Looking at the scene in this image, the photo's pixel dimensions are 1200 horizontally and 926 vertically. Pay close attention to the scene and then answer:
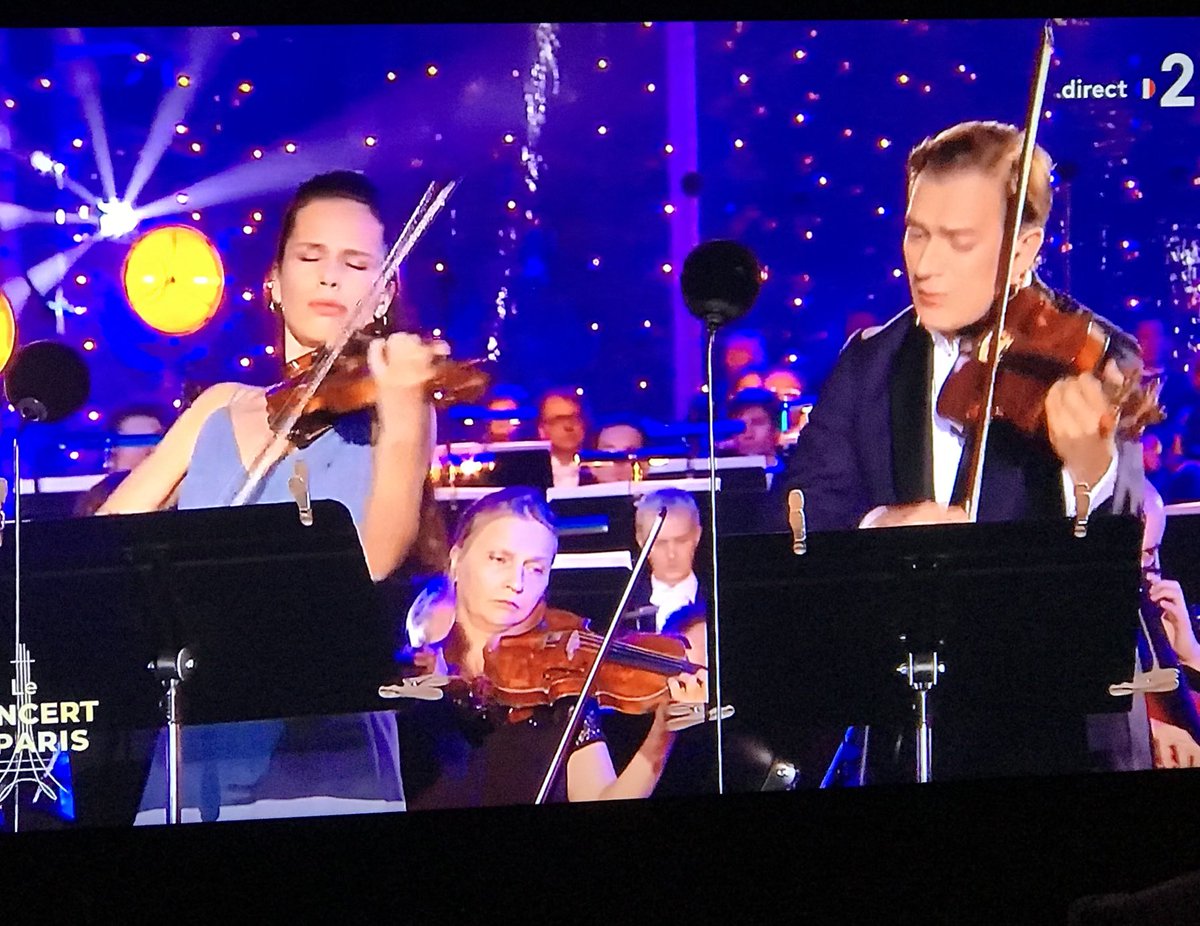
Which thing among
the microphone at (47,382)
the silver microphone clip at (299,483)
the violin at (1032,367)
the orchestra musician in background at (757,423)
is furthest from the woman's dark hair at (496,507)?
the violin at (1032,367)

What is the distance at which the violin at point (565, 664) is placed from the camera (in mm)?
2930

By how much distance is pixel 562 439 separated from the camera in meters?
2.92

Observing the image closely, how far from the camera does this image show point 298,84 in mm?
2896

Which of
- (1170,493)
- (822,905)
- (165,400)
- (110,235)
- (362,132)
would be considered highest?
(362,132)

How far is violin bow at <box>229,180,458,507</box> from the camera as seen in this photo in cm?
288

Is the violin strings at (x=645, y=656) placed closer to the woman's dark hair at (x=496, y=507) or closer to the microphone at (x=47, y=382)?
the woman's dark hair at (x=496, y=507)

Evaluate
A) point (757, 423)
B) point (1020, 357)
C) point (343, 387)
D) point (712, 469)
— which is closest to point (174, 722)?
point (343, 387)

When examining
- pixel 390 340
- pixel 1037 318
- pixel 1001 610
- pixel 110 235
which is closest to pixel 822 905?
pixel 1001 610

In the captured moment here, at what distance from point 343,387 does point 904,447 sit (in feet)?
3.89

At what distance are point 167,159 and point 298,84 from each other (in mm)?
305

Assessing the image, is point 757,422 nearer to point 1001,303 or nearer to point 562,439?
point 562,439

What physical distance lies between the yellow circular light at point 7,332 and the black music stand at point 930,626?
1.49 meters

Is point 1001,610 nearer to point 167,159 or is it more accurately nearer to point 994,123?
point 994,123

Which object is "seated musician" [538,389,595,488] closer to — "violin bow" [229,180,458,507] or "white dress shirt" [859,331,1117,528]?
"violin bow" [229,180,458,507]
